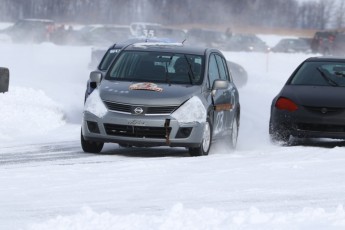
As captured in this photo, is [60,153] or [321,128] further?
[321,128]

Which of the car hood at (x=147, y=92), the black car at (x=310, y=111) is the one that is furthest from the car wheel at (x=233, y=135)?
the car hood at (x=147, y=92)

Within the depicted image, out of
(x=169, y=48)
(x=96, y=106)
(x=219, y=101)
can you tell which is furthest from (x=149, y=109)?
(x=169, y=48)

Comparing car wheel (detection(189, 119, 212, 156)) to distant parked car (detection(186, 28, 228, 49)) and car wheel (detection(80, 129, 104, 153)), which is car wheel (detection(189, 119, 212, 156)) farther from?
distant parked car (detection(186, 28, 228, 49))

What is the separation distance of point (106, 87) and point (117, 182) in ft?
11.0

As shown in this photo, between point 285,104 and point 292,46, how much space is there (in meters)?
46.2

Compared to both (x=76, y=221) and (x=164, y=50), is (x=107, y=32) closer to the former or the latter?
(x=164, y=50)

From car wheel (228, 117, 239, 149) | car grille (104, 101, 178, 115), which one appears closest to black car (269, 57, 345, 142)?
car wheel (228, 117, 239, 149)

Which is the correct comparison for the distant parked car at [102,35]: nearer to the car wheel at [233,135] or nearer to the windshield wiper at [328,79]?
the windshield wiper at [328,79]

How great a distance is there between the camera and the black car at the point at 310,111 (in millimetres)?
14461

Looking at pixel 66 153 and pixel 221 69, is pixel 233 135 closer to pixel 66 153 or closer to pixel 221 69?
pixel 221 69

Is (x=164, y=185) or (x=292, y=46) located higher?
(x=164, y=185)

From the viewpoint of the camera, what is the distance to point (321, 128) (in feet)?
47.6

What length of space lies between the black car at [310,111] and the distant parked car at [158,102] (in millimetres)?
832

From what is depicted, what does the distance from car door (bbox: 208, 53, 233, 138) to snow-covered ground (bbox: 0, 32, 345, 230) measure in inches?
15.5
